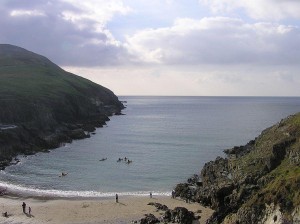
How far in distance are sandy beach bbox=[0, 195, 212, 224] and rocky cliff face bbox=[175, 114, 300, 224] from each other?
309 centimetres

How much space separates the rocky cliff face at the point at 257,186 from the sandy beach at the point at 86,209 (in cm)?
309

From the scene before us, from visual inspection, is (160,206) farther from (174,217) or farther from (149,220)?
(149,220)

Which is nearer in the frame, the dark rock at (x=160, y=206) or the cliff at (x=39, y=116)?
the dark rock at (x=160, y=206)

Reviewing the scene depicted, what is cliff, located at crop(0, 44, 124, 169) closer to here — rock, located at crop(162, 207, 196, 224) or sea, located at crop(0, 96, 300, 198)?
sea, located at crop(0, 96, 300, 198)

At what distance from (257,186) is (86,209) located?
23.2 metres

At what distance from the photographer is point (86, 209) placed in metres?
56.5

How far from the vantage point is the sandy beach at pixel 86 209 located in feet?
171

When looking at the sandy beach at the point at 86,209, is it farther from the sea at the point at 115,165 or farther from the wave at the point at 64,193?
the sea at the point at 115,165

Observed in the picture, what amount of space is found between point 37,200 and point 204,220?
26831mm

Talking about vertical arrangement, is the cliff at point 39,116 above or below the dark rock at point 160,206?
above

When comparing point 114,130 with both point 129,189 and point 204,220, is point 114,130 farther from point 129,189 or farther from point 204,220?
point 204,220

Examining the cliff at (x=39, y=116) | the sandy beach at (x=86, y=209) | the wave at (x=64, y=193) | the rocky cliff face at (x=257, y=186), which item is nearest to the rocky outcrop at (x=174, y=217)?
the sandy beach at (x=86, y=209)

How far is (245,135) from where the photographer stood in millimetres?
140125

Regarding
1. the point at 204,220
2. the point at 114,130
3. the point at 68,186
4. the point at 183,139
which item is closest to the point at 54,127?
the point at 114,130
